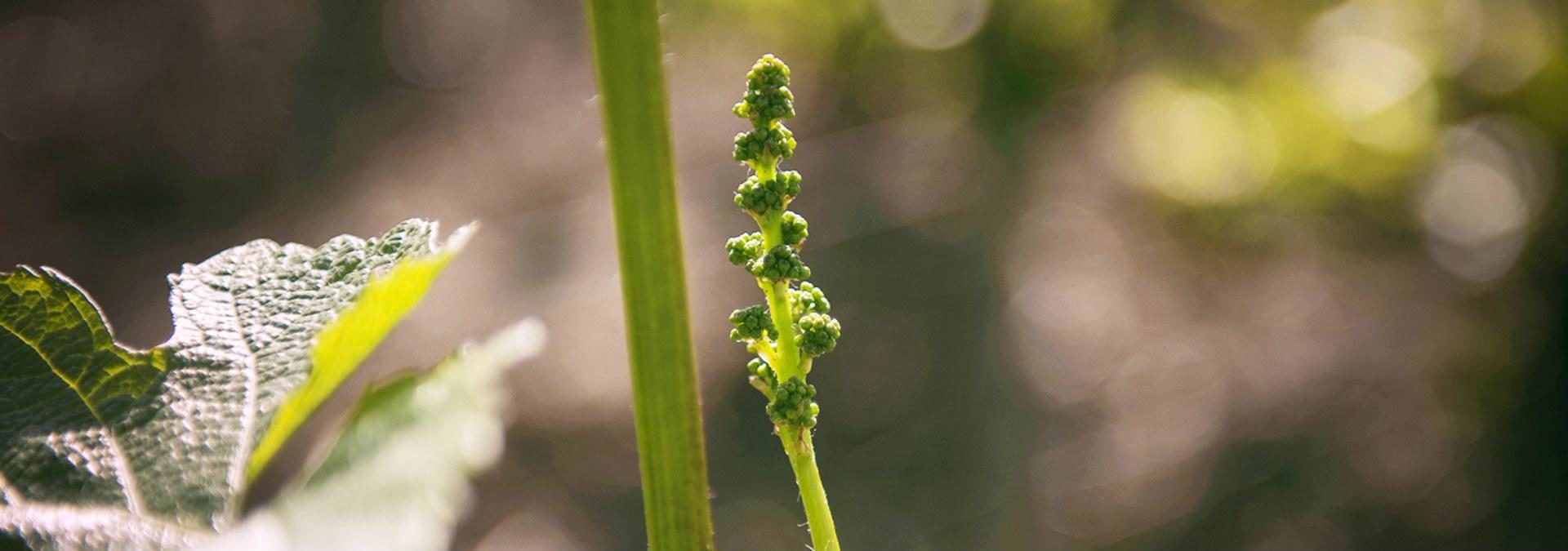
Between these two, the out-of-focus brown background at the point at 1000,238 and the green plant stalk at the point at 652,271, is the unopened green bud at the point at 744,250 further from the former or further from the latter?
the out-of-focus brown background at the point at 1000,238

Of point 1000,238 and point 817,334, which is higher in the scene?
point 1000,238

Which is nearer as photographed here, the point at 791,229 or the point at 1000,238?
the point at 791,229

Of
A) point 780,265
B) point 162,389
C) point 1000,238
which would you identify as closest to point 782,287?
point 780,265

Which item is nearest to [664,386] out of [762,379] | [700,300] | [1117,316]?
[762,379]

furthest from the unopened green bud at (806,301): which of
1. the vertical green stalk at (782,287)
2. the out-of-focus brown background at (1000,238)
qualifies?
the out-of-focus brown background at (1000,238)

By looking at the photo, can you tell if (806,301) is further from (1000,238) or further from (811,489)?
(1000,238)

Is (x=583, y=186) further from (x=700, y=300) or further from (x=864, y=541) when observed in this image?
(x=864, y=541)

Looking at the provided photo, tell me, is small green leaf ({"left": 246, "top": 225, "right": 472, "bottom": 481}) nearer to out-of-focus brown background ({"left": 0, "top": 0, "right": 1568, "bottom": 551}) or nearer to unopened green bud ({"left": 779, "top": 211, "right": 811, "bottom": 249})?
unopened green bud ({"left": 779, "top": 211, "right": 811, "bottom": 249})

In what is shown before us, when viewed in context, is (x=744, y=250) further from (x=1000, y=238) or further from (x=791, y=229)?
(x=1000, y=238)
